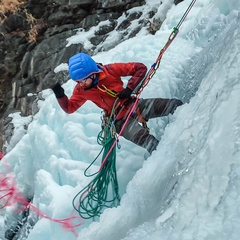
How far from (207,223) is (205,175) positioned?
0.23 m

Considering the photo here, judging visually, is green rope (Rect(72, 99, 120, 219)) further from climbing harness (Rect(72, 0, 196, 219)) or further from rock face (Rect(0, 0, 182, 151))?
rock face (Rect(0, 0, 182, 151))

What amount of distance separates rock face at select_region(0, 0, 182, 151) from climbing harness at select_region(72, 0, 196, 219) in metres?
→ 3.61

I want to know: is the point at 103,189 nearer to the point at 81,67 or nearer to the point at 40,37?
the point at 81,67

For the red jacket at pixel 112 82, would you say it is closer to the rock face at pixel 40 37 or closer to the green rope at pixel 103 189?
the green rope at pixel 103 189

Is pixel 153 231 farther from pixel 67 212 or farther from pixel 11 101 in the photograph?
pixel 11 101

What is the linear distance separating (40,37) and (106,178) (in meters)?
5.05

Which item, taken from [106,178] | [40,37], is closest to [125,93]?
[106,178]

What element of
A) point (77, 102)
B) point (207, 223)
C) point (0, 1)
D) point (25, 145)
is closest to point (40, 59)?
point (0, 1)

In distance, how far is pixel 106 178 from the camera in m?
2.43

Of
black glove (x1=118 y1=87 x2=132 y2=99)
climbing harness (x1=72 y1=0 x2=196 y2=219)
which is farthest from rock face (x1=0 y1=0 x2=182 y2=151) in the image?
black glove (x1=118 y1=87 x2=132 y2=99)

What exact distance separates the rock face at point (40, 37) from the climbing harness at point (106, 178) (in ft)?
11.8

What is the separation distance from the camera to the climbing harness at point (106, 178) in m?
2.38

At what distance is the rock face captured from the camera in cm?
633

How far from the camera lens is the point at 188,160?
1.78m
